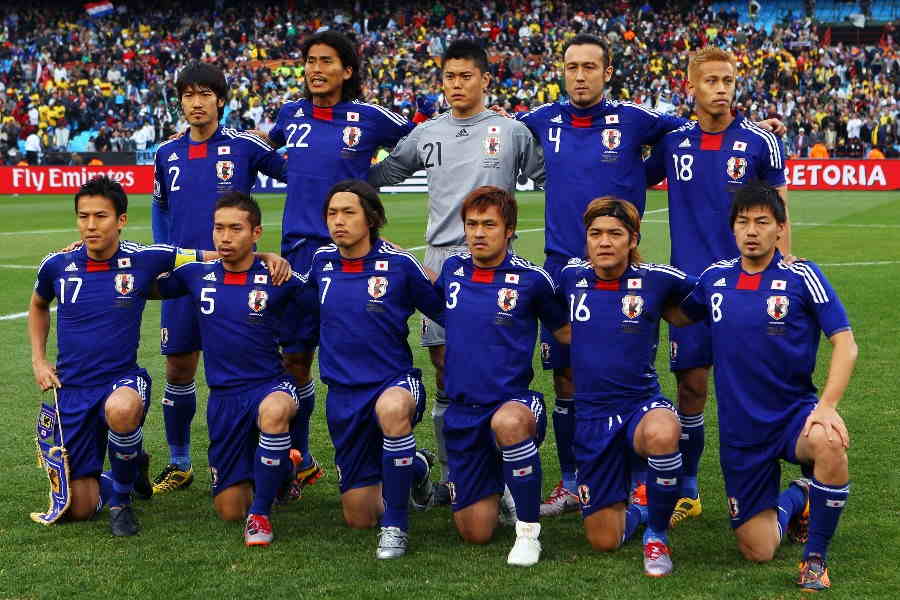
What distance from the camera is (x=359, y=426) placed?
5645 millimetres

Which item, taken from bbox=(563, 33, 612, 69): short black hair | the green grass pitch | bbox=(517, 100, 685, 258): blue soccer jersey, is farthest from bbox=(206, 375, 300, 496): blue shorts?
bbox=(563, 33, 612, 69): short black hair

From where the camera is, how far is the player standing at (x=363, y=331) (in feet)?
18.3

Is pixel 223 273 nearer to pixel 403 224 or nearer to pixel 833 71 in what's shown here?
pixel 403 224

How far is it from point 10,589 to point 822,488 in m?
3.21

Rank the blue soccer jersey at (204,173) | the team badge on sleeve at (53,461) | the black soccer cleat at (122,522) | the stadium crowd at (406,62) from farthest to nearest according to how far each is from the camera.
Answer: the stadium crowd at (406,62)
the blue soccer jersey at (204,173)
the team badge on sleeve at (53,461)
the black soccer cleat at (122,522)

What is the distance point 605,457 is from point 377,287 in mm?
1315

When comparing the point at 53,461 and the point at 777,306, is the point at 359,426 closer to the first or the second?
the point at 53,461

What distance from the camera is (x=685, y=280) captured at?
5328 millimetres

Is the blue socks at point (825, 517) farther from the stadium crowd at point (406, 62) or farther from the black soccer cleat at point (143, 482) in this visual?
the stadium crowd at point (406, 62)

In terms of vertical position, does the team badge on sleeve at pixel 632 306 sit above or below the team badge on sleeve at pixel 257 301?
above

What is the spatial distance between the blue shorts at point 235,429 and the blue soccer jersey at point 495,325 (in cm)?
88

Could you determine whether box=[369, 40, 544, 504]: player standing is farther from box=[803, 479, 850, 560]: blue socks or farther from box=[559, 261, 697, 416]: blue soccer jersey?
box=[803, 479, 850, 560]: blue socks

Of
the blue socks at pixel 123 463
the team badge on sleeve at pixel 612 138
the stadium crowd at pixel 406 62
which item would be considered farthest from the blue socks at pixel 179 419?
the stadium crowd at pixel 406 62

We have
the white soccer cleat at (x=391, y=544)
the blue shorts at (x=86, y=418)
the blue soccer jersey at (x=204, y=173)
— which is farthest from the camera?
the blue soccer jersey at (x=204, y=173)
